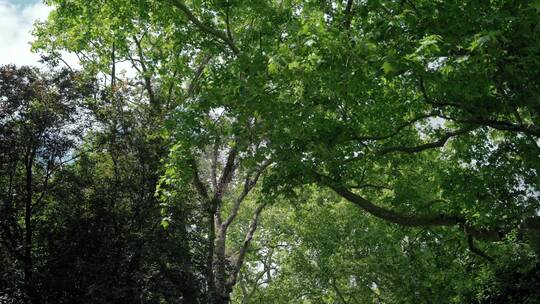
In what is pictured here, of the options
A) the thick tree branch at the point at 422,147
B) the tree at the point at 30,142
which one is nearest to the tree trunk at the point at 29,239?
the tree at the point at 30,142

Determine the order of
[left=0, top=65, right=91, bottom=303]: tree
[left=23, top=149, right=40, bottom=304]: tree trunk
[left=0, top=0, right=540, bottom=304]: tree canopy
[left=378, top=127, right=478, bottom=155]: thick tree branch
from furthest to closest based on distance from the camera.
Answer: [left=0, top=65, right=91, bottom=303]: tree, [left=23, top=149, right=40, bottom=304]: tree trunk, [left=378, top=127, right=478, bottom=155]: thick tree branch, [left=0, top=0, right=540, bottom=304]: tree canopy

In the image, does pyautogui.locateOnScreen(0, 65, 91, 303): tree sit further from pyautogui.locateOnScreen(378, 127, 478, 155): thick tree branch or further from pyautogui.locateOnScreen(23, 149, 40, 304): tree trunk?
pyautogui.locateOnScreen(378, 127, 478, 155): thick tree branch

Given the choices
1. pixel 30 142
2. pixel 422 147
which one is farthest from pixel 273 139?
pixel 30 142

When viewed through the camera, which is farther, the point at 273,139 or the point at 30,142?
the point at 30,142

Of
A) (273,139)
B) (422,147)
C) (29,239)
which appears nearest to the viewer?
(273,139)

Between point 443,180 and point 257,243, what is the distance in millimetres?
17748

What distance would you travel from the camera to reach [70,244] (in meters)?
12.0

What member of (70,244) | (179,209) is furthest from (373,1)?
(70,244)

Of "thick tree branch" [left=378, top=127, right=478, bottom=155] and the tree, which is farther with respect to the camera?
the tree

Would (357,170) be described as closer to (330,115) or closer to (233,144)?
(330,115)

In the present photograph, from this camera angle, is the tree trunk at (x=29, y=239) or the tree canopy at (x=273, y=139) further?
the tree trunk at (x=29, y=239)

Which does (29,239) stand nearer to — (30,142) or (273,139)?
(30,142)

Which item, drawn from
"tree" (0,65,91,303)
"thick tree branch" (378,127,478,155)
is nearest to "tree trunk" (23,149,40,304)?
"tree" (0,65,91,303)

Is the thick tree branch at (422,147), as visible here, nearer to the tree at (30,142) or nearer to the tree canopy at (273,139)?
the tree canopy at (273,139)
